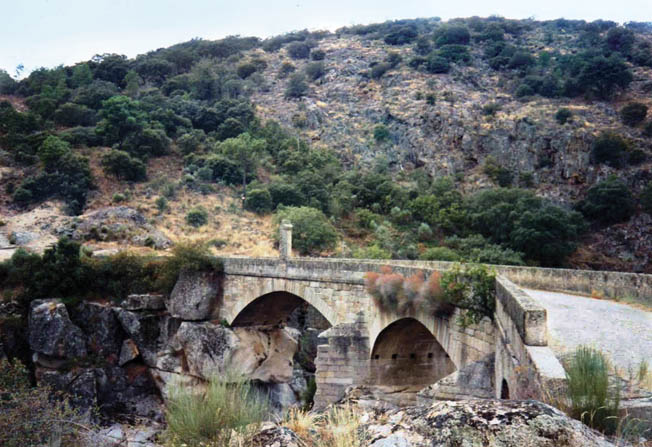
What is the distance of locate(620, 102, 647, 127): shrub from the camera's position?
174 feet

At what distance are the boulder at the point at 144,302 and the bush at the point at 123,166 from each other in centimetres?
2109

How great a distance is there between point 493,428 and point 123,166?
151 feet

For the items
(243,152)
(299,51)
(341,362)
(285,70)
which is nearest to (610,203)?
(243,152)

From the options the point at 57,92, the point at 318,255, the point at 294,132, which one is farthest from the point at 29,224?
the point at 294,132

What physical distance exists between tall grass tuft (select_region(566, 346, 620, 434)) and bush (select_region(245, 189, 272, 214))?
4023 centimetres

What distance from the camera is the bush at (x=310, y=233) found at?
38.0 m

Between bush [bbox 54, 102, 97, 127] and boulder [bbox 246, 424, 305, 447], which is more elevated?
bush [bbox 54, 102, 97, 127]

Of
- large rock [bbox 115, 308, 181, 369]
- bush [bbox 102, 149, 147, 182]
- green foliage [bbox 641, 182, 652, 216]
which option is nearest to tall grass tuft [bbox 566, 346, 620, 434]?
large rock [bbox 115, 308, 181, 369]

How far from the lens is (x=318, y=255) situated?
37.9 meters

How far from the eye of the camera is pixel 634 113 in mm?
53188

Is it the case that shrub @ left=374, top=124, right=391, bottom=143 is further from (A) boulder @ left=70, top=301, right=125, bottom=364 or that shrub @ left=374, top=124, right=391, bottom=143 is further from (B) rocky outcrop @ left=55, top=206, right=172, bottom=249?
(A) boulder @ left=70, top=301, right=125, bottom=364

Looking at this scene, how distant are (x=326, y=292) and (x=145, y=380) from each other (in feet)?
42.2

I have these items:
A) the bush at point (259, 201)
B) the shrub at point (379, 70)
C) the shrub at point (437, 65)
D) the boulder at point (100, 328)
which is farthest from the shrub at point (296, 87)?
the boulder at point (100, 328)

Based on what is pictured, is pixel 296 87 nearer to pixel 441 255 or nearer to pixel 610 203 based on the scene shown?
pixel 610 203
